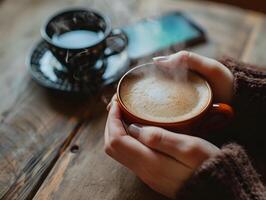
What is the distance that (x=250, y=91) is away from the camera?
30.8 inches

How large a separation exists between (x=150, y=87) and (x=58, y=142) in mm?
247

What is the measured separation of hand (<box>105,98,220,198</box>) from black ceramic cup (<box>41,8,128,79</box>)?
0.26 metres

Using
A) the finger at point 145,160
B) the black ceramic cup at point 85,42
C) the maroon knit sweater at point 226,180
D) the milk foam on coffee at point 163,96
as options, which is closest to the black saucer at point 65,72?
the black ceramic cup at point 85,42

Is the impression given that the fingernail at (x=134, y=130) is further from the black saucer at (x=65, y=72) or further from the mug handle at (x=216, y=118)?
the black saucer at (x=65, y=72)

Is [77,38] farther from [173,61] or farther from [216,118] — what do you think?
[216,118]

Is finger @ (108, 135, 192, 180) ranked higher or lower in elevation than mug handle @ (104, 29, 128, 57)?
lower

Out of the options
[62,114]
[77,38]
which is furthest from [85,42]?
[62,114]

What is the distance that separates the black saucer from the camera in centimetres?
93

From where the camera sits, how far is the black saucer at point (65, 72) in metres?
Answer: 0.93

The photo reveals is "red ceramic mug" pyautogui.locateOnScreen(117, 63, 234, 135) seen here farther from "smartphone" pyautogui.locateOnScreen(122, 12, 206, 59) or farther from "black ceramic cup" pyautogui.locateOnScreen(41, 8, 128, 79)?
"smartphone" pyautogui.locateOnScreen(122, 12, 206, 59)

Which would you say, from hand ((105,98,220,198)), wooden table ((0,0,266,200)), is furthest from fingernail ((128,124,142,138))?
wooden table ((0,0,266,200))

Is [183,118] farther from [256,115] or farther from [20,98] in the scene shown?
[20,98]

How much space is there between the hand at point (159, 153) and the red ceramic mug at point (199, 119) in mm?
19

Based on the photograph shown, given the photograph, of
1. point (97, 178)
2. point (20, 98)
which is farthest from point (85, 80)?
point (97, 178)
